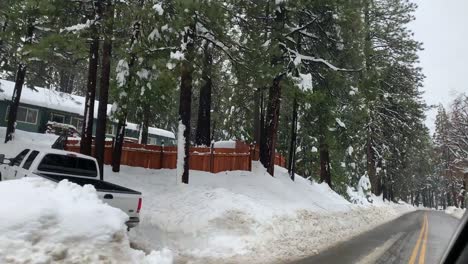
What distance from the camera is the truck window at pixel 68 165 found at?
1087 centimetres

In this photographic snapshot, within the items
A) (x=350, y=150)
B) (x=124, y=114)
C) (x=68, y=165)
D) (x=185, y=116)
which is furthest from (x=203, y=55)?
(x=350, y=150)

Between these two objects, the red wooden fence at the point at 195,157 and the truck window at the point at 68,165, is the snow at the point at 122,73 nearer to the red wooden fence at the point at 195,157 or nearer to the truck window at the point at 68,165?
the red wooden fence at the point at 195,157

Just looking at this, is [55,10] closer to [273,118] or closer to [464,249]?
[273,118]

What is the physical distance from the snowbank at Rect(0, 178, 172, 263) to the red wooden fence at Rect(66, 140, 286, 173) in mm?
11440

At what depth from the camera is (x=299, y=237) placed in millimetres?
13570

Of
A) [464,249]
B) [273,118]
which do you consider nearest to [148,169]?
[273,118]

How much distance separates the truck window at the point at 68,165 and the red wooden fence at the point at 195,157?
7790 mm

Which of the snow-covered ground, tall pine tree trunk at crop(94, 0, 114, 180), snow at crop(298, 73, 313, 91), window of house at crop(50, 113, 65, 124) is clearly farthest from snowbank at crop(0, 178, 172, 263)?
window of house at crop(50, 113, 65, 124)

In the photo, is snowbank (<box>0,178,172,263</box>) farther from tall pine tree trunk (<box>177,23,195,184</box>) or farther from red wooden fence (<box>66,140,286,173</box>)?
red wooden fence (<box>66,140,286,173</box>)

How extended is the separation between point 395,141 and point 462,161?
41.5 ft

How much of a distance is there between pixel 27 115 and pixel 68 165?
1150 inches

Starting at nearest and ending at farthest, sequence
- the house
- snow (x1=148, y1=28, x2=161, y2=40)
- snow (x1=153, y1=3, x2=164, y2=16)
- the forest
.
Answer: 1. snow (x1=153, y1=3, x2=164, y2=16)
2. the forest
3. snow (x1=148, y1=28, x2=161, y2=40)
4. the house

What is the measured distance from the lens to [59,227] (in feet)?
21.9

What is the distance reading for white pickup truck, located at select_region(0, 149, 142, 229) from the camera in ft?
32.8
